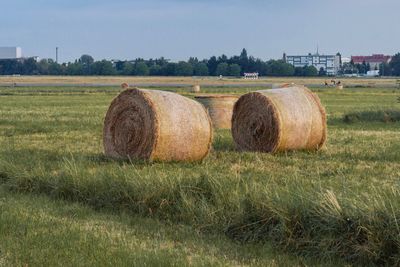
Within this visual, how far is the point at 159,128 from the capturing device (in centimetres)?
1207

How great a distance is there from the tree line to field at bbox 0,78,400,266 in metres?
138

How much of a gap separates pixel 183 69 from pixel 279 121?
446 ft

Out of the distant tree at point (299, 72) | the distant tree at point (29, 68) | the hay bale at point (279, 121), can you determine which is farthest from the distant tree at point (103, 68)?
the hay bale at point (279, 121)

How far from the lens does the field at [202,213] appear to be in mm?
6488

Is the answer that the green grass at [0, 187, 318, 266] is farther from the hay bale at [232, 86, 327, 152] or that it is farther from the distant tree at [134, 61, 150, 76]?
the distant tree at [134, 61, 150, 76]

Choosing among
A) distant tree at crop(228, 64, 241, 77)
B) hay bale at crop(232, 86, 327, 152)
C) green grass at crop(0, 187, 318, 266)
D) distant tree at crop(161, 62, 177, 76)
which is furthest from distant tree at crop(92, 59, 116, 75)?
green grass at crop(0, 187, 318, 266)

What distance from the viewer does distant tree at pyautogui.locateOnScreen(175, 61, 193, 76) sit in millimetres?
149000

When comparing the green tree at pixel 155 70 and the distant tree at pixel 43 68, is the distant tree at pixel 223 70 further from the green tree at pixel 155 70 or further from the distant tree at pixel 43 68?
the distant tree at pixel 43 68

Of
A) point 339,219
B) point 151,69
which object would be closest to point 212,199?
point 339,219

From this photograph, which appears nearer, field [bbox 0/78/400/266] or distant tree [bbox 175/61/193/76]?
field [bbox 0/78/400/266]

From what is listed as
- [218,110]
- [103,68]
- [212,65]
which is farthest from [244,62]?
[218,110]

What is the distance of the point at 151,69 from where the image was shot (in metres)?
152

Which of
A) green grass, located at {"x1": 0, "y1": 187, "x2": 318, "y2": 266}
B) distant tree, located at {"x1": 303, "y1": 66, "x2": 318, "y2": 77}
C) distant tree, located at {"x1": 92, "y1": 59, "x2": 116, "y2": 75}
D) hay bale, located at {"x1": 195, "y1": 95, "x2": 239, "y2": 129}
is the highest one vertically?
distant tree, located at {"x1": 92, "y1": 59, "x2": 116, "y2": 75}

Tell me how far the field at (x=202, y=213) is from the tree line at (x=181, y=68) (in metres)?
138
